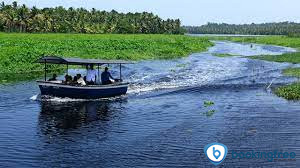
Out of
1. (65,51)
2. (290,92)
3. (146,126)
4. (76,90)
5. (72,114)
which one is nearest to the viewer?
(146,126)

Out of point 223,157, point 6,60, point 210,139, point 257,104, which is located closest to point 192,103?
point 257,104

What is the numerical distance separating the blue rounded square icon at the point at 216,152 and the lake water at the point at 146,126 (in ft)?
0.83

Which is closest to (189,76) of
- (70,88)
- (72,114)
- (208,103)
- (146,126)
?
(208,103)

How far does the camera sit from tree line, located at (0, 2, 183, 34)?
105 meters

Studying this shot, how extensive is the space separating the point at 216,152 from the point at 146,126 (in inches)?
198

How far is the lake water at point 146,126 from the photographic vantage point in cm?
1639

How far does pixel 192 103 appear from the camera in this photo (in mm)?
28688

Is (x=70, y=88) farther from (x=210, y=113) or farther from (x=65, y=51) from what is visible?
(x=65, y=51)

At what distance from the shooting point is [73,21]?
12162 cm

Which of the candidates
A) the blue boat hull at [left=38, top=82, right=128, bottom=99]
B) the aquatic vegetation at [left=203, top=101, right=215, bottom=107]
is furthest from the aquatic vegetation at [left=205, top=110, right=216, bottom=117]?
the blue boat hull at [left=38, top=82, right=128, bottom=99]

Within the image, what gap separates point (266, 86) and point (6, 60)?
28.2m

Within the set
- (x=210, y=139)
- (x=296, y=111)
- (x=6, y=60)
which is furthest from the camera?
(x=6, y=60)

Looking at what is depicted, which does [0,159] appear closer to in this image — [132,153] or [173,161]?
[132,153]

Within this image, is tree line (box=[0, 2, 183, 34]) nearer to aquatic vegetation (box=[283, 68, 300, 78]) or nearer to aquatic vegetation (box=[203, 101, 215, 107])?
aquatic vegetation (box=[283, 68, 300, 78])
